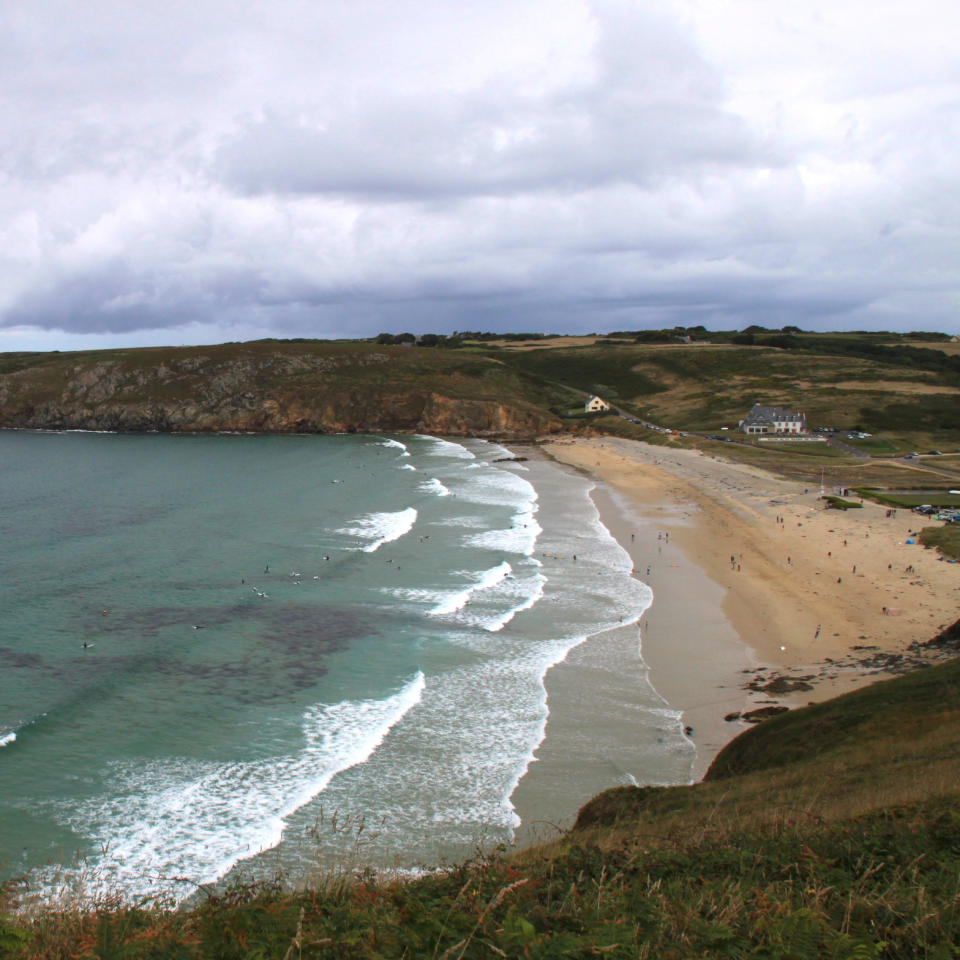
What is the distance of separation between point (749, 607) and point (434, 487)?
36860mm

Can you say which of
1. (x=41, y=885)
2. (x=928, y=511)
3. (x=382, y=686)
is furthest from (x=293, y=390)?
(x=41, y=885)

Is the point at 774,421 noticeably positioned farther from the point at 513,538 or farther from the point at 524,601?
the point at 524,601

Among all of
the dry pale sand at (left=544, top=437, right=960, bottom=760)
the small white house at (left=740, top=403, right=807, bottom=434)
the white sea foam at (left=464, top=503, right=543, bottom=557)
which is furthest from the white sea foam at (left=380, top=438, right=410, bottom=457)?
the white sea foam at (left=464, top=503, right=543, bottom=557)

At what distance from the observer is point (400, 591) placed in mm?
35719

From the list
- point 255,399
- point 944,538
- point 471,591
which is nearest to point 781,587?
point 944,538

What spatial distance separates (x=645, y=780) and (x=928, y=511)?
4403 cm

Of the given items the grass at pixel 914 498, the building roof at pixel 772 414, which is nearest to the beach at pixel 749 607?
the grass at pixel 914 498

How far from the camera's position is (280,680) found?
82.5 feet

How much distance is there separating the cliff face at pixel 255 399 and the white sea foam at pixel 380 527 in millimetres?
67686

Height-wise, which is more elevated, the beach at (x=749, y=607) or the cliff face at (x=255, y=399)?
Answer: the cliff face at (x=255, y=399)

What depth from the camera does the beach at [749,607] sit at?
23531mm

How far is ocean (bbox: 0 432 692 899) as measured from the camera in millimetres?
16203

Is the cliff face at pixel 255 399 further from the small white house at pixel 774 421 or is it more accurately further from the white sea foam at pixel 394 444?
the small white house at pixel 774 421

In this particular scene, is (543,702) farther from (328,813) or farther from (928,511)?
(928,511)
